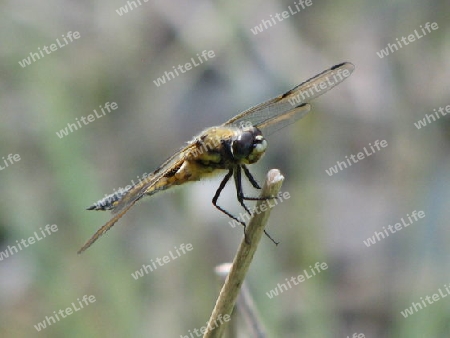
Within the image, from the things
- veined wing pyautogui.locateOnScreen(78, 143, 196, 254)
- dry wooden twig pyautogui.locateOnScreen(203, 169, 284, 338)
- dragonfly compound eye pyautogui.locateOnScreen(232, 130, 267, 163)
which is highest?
veined wing pyautogui.locateOnScreen(78, 143, 196, 254)

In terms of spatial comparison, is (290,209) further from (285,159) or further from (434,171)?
(434,171)

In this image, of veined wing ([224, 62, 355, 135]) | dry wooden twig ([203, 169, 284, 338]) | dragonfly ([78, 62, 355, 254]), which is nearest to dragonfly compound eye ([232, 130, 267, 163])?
dragonfly ([78, 62, 355, 254])

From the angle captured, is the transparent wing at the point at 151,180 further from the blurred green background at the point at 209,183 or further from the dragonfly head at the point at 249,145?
the blurred green background at the point at 209,183

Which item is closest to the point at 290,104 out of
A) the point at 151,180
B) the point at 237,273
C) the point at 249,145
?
the point at 249,145

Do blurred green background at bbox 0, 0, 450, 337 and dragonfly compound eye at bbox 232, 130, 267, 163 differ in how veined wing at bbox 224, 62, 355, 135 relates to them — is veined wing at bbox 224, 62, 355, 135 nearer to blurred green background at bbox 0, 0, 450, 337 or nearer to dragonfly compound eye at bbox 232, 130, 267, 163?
dragonfly compound eye at bbox 232, 130, 267, 163

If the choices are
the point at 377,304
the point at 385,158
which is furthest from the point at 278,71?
the point at 377,304

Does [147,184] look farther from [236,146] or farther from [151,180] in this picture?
[236,146]

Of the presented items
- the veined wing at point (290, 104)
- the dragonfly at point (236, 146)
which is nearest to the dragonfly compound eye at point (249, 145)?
the dragonfly at point (236, 146)
